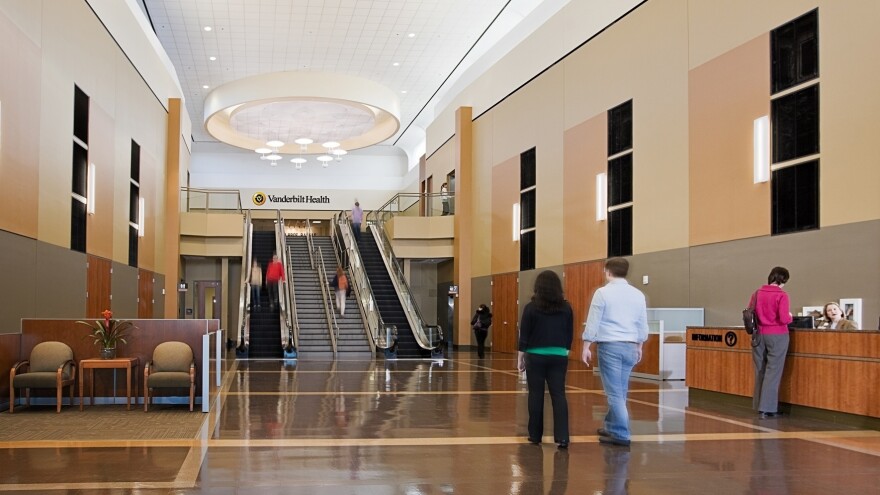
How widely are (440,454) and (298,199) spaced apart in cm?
3374

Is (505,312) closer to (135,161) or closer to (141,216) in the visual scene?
(141,216)

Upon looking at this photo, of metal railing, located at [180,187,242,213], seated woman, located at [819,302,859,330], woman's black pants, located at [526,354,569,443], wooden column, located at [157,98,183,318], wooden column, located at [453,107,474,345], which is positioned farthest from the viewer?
metal railing, located at [180,187,242,213]

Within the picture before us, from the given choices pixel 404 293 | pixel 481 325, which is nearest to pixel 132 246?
pixel 404 293

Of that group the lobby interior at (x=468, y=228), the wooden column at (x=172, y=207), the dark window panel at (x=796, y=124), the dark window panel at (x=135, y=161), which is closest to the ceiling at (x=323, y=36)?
the lobby interior at (x=468, y=228)

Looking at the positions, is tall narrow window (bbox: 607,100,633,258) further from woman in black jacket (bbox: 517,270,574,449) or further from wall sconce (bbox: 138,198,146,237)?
wall sconce (bbox: 138,198,146,237)

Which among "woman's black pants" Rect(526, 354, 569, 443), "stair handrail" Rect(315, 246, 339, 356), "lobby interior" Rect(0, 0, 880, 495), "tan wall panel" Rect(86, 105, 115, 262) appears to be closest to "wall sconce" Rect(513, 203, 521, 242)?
"lobby interior" Rect(0, 0, 880, 495)

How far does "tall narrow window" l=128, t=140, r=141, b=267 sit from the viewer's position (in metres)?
19.3

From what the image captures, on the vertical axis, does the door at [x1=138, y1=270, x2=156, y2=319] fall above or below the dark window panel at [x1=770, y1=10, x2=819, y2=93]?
below

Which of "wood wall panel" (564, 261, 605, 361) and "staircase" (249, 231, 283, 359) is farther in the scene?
"staircase" (249, 231, 283, 359)

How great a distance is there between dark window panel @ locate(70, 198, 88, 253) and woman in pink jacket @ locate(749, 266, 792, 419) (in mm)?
11816

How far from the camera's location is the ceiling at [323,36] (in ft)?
69.7

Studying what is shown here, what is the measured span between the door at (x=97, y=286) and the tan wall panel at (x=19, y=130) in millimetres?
3362

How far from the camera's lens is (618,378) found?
6621 mm

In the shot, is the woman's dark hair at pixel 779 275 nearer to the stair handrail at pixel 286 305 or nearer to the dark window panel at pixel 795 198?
the dark window panel at pixel 795 198
